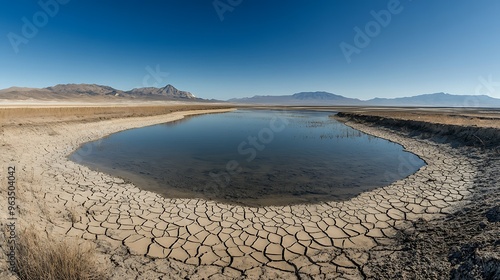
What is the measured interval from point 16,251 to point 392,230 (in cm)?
664

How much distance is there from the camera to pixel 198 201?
7051 mm

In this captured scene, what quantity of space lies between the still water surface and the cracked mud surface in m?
0.83

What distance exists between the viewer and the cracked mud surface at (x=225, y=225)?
13.5 ft

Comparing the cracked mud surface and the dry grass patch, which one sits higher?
the dry grass patch

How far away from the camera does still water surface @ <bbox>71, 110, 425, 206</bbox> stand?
8.04 meters

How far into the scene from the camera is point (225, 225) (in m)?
5.57

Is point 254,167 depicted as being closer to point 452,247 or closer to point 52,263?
point 452,247

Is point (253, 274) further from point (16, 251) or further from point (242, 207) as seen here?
point (16, 251)

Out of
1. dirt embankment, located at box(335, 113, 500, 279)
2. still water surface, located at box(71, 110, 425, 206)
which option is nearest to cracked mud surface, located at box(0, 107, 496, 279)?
dirt embankment, located at box(335, 113, 500, 279)

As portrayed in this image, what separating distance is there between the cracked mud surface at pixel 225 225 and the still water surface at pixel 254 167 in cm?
83

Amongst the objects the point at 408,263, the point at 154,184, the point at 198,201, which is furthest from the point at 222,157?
the point at 408,263

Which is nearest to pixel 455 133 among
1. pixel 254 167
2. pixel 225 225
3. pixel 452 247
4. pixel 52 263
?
pixel 254 167

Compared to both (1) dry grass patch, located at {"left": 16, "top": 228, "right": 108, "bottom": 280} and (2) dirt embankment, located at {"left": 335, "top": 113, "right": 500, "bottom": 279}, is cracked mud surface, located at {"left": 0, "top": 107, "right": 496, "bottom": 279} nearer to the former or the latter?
(2) dirt embankment, located at {"left": 335, "top": 113, "right": 500, "bottom": 279}

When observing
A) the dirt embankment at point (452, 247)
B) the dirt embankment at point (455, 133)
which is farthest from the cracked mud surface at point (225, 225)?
the dirt embankment at point (455, 133)
